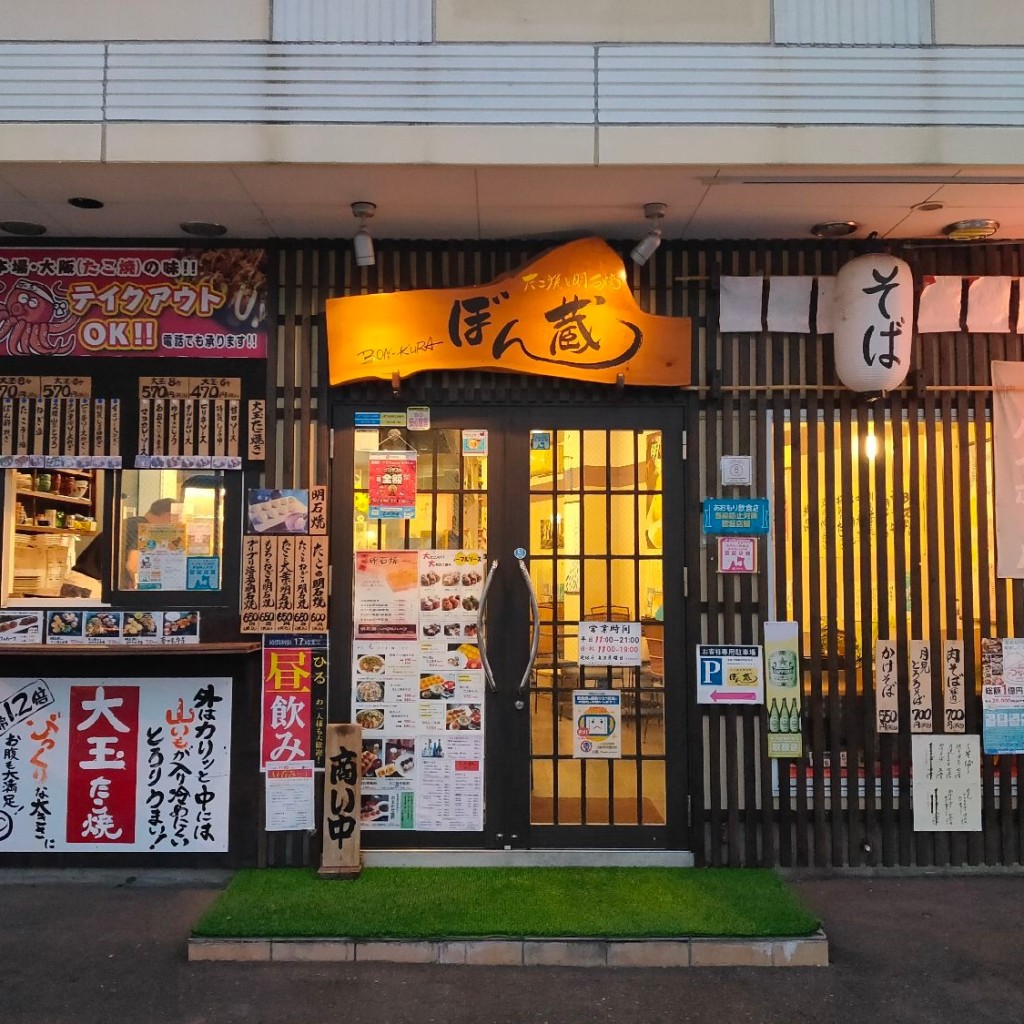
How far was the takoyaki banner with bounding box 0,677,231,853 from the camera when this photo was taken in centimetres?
636

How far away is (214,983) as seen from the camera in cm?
495

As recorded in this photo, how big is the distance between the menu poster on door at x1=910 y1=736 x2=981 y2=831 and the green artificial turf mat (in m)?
1.26

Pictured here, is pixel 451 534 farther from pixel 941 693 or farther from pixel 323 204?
pixel 941 693

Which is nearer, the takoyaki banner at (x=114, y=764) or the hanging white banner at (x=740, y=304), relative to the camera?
the takoyaki banner at (x=114, y=764)

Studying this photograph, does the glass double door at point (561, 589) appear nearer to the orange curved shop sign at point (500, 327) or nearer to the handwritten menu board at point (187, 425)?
the orange curved shop sign at point (500, 327)

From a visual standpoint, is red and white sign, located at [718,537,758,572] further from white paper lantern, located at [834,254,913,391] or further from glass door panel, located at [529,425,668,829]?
white paper lantern, located at [834,254,913,391]

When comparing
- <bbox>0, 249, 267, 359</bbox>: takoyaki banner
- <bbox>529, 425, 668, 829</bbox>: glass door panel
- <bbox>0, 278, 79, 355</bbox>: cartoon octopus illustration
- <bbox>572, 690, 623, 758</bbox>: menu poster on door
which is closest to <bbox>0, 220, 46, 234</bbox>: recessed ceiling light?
<bbox>0, 249, 267, 359</bbox>: takoyaki banner

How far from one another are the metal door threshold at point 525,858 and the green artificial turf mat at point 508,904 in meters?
0.06

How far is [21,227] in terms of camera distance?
249 inches

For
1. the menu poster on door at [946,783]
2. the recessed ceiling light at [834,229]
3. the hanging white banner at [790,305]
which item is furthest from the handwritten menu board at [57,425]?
the menu poster on door at [946,783]

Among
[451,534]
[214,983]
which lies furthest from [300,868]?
[451,534]

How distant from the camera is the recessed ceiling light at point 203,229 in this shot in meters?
6.22

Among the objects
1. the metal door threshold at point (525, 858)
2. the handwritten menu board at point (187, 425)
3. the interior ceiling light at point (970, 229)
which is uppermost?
the interior ceiling light at point (970, 229)

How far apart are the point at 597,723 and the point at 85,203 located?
482cm
